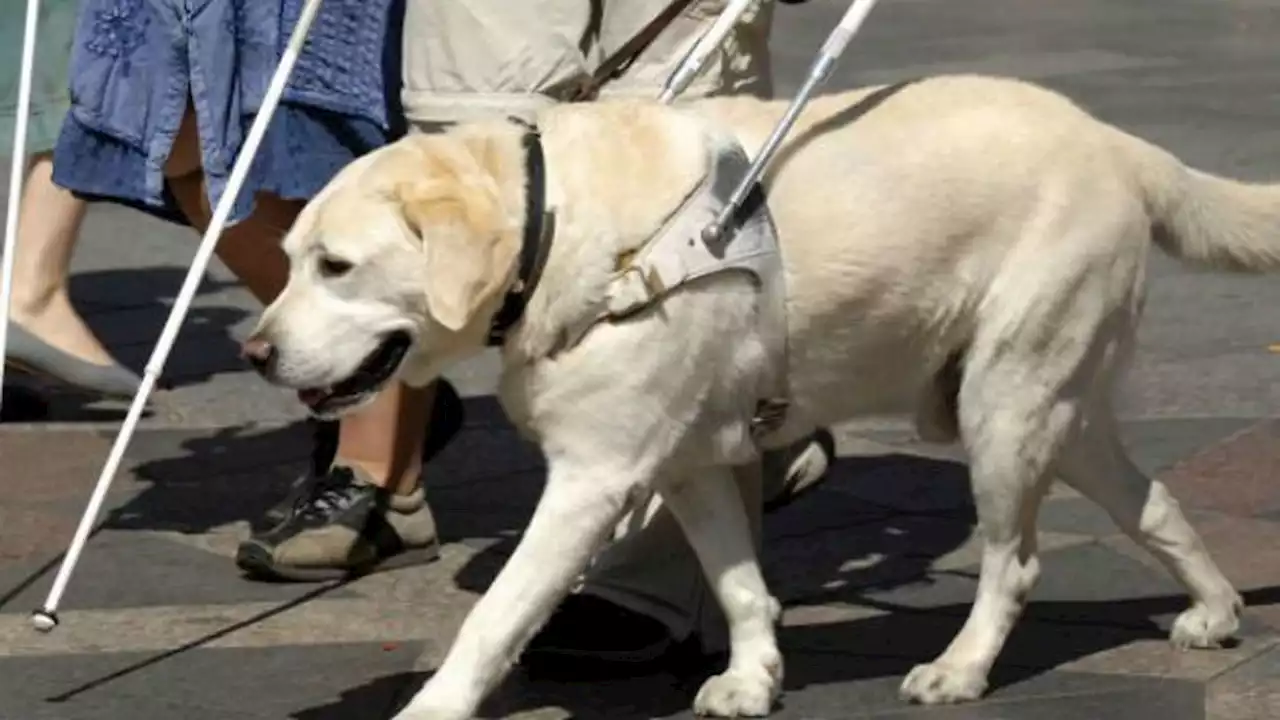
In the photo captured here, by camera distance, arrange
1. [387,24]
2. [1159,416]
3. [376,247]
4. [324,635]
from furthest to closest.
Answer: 1. [1159,416]
2. [387,24]
3. [324,635]
4. [376,247]

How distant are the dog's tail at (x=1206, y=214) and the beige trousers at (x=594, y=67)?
0.86 meters

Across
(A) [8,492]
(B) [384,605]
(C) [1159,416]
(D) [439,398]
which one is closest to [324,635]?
(B) [384,605]

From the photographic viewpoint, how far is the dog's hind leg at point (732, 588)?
5.07 m

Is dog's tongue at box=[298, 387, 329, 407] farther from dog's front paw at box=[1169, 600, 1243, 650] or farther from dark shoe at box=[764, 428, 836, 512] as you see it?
dog's front paw at box=[1169, 600, 1243, 650]

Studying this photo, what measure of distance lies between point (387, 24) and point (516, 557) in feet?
Result: 5.99

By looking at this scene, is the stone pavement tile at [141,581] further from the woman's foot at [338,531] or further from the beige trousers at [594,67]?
the beige trousers at [594,67]

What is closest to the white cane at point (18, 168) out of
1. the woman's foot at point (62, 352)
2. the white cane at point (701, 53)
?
the woman's foot at point (62, 352)

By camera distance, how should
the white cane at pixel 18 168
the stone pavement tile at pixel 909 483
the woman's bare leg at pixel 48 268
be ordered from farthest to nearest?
1. the woman's bare leg at pixel 48 268
2. the stone pavement tile at pixel 909 483
3. the white cane at pixel 18 168

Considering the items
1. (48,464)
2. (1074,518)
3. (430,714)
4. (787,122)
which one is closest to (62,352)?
(48,464)

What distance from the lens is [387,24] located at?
6109 millimetres

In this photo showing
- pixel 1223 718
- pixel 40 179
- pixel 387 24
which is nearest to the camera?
pixel 1223 718

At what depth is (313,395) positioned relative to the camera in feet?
15.6

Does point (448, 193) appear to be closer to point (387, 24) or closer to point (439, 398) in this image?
point (387, 24)

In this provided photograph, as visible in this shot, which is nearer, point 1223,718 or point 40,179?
point 1223,718
